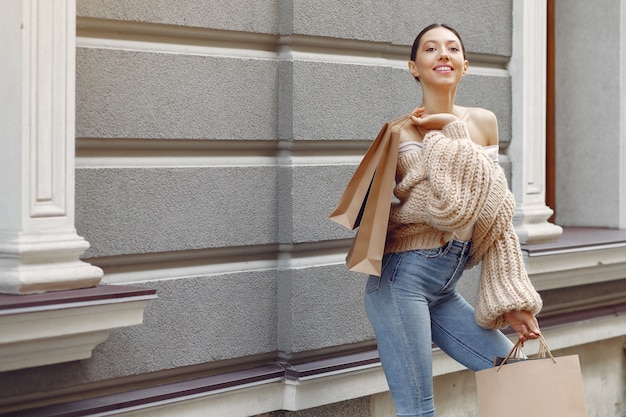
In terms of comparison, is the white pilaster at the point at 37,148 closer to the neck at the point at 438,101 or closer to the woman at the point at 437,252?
the woman at the point at 437,252

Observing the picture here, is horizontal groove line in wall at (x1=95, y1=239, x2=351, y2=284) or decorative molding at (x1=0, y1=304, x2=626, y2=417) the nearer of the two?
decorative molding at (x1=0, y1=304, x2=626, y2=417)

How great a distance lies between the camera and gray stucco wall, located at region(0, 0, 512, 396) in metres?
4.02

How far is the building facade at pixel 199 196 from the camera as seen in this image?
368cm

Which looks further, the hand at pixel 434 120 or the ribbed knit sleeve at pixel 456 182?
the hand at pixel 434 120

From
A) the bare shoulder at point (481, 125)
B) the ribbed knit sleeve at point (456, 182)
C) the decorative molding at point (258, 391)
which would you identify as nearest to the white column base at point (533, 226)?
the decorative molding at point (258, 391)

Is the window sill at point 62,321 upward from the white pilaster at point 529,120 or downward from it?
downward

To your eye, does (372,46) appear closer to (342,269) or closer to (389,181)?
(342,269)

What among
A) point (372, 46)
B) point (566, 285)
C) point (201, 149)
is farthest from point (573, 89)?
point (201, 149)

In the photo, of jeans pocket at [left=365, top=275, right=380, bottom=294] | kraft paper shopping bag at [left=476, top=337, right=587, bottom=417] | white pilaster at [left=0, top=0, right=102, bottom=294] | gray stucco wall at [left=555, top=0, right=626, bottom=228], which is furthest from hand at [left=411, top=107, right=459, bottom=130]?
gray stucco wall at [left=555, top=0, right=626, bottom=228]

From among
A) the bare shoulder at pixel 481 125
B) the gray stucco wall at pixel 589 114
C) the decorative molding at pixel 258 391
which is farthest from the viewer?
the gray stucco wall at pixel 589 114

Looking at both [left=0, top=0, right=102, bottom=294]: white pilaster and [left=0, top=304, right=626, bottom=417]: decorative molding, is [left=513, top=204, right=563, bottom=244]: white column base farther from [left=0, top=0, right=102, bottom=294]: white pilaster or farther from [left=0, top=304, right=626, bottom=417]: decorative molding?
[left=0, top=0, right=102, bottom=294]: white pilaster

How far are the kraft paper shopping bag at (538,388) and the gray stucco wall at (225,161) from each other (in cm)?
123

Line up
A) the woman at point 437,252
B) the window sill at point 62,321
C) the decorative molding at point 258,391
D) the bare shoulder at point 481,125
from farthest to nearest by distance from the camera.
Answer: the decorative molding at point 258,391 → the bare shoulder at point 481,125 → the woman at point 437,252 → the window sill at point 62,321

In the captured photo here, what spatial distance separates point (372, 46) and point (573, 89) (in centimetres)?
251
